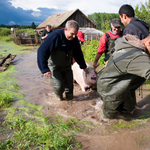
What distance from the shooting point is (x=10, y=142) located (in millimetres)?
2438

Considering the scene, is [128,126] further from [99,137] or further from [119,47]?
Answer: [119,47]

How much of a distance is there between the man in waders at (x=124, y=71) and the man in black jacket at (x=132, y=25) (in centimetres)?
61

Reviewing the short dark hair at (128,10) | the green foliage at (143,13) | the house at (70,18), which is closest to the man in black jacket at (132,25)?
the short dark hair at (128,10)

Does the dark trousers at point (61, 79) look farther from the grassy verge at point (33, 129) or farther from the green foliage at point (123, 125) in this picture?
the green foliage at point (123, 125)

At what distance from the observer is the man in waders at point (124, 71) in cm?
188

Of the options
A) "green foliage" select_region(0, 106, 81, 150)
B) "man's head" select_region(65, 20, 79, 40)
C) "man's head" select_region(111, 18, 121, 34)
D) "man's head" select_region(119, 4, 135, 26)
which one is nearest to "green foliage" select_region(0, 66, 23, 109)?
"green foliage" select_region(0, 106, 81, 150)

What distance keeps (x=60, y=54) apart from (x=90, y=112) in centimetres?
Result: 162

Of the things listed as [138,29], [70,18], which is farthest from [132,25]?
[70,18]

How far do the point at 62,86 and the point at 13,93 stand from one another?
75.1 inches

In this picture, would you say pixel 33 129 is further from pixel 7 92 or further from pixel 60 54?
pixel 7 92

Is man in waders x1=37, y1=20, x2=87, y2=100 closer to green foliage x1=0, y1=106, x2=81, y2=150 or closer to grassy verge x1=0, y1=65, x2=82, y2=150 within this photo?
grassy verge x1=0, y1=65, x2=82, y2=150

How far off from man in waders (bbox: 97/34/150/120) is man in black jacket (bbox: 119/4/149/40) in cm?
61

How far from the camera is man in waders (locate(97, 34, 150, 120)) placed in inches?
73.9

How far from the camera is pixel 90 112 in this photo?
352 cm
